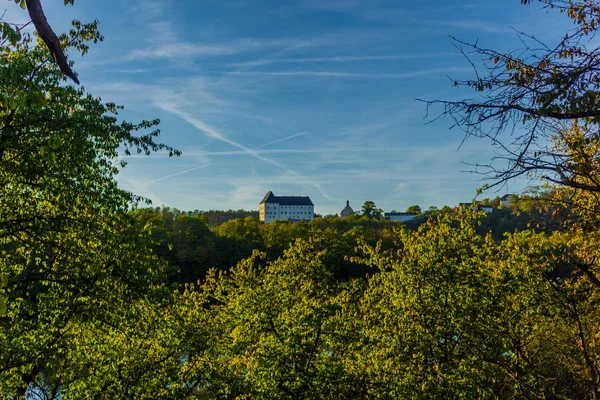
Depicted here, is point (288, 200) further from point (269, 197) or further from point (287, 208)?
point (269, 197)

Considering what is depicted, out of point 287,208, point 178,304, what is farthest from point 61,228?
point 287,208

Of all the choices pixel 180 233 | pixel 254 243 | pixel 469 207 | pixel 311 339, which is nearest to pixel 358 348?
pixel 311 339

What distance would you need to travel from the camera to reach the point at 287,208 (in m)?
159

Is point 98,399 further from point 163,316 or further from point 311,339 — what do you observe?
point 311,339

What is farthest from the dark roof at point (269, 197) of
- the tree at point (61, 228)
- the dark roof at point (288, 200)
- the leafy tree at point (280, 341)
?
the tree at point (61, 228)

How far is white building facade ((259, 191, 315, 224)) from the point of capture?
518ft

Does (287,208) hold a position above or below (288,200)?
below

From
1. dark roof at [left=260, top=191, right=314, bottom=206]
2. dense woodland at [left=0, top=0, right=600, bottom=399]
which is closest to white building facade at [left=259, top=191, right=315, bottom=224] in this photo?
dark roof at [left=260, top=191, right=314, bottom=206]

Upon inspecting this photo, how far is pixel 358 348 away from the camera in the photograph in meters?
10.2

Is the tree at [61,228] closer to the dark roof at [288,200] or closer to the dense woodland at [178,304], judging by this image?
the dense woodland at [178,304]

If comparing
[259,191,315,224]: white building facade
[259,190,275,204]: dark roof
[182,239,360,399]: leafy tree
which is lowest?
[182,239,360,399]: leafy tree

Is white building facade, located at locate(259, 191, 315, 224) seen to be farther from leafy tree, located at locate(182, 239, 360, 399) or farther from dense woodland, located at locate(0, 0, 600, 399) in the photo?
dense woodland, located at locate(0, 0, 600, 399)

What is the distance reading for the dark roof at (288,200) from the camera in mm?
158950

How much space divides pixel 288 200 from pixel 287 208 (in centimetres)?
294
